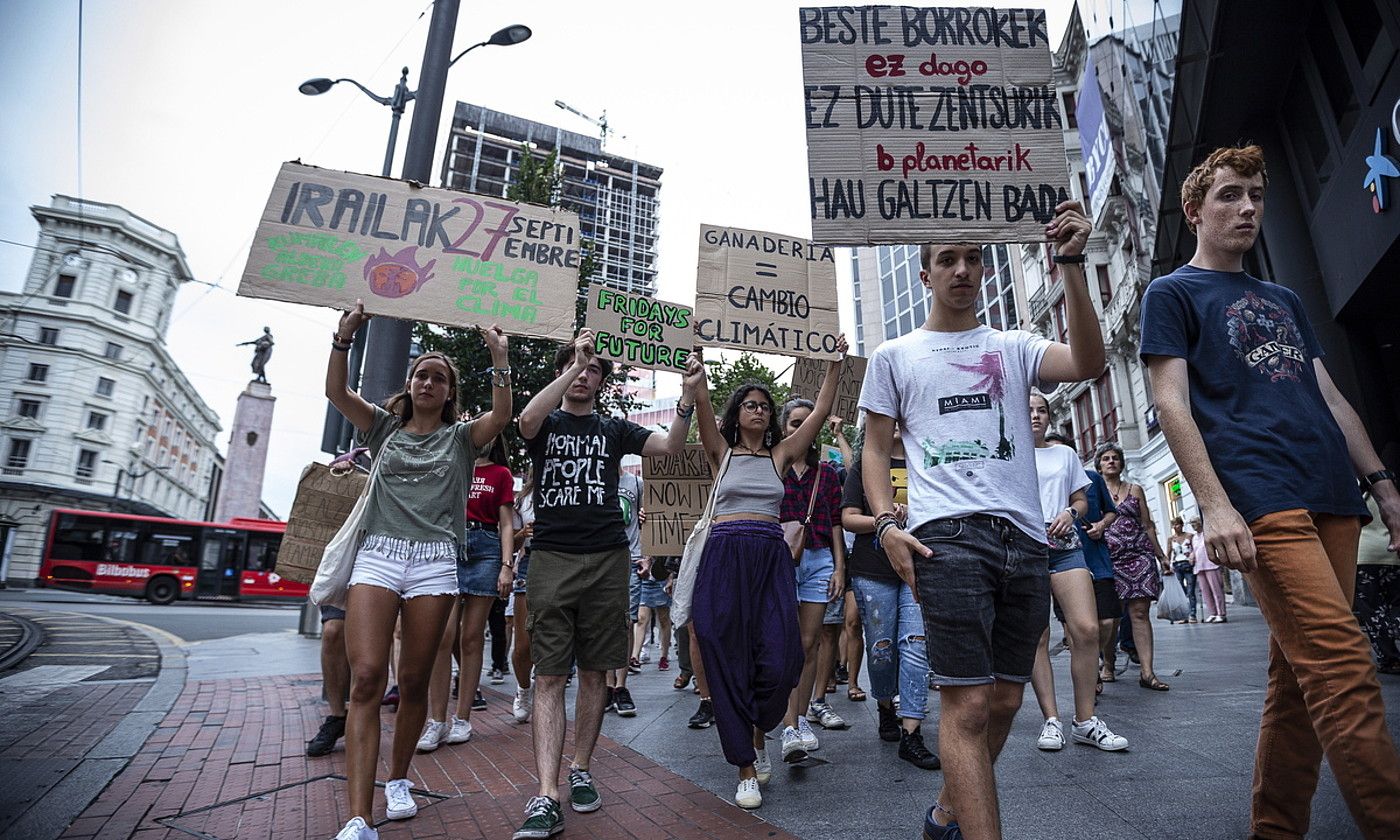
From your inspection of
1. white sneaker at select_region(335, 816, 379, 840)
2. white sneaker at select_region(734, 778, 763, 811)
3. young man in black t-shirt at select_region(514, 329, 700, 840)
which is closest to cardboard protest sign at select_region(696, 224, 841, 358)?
young man in black t-shirt at select_region(514, 329, 700, 840)

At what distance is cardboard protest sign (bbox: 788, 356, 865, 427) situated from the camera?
645 centimetres

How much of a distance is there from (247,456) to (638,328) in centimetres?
2933

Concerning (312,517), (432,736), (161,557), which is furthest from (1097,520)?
(161,557)

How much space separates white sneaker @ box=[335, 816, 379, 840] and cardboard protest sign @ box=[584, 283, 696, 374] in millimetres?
3010

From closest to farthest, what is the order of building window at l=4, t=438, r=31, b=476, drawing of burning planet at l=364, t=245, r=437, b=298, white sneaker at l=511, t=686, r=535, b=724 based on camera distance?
drawing of burning planet at l=364, t=245, r=437, b=298 → building window at l=4, t=438, r=31, b=476 → white sneaker at l=511, t=686, r=535, b=724

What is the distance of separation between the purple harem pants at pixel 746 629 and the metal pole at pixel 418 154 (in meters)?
3.26

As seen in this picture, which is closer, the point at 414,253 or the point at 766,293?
the point at 414,253

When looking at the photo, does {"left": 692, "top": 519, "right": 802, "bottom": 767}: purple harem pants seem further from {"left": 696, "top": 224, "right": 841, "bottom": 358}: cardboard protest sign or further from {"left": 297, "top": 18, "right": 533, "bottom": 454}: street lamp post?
{"left": 297, "top": 18, "right": 533, "bottom": 454}: street lamp post

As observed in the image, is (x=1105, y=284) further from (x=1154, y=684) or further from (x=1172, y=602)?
(x=1154, y=684)

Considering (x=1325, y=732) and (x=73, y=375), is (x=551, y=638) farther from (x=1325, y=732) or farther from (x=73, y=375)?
(x=73, y=375)

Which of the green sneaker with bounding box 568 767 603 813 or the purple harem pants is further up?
the purple harem pants

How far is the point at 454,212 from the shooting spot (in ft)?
15.0

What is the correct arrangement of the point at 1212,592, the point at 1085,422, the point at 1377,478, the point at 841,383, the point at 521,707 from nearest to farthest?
1. the point at 1377,478
2. the point at 521,707
3. the point at 841,383
4. the point at 1212,592
5. the point at 1085,422

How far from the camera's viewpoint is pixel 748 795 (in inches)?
130
